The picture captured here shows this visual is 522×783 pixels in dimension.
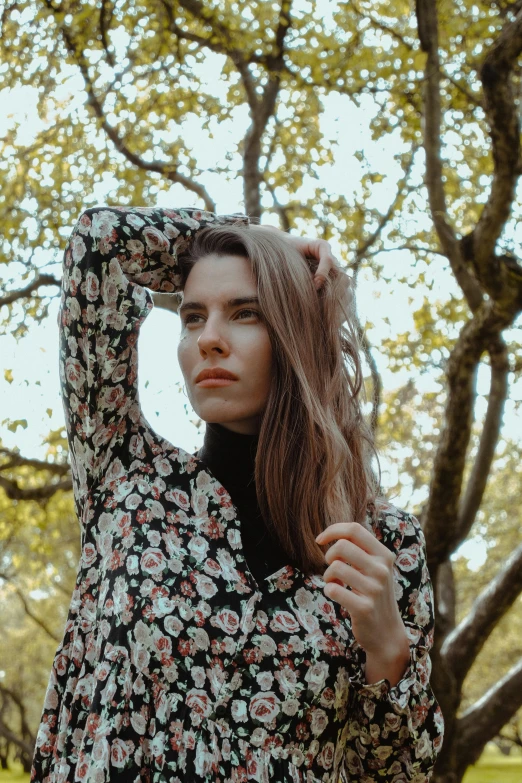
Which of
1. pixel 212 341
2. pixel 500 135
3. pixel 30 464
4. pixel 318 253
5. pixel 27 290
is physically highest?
pixel 27 290

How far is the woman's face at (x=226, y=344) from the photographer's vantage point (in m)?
1.96

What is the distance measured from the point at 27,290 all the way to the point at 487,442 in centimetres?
382

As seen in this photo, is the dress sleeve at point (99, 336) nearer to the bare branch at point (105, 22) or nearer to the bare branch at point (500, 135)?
the bare branch at point (500, 135)

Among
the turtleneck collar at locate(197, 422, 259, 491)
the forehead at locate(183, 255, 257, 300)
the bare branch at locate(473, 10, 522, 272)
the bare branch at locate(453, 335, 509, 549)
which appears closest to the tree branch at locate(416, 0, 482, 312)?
the bare branch at locate(473, 10, 522, 272)

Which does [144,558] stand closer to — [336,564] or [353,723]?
[336,564]

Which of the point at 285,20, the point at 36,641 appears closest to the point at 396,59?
the point at 285,20

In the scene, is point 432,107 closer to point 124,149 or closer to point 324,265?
point 124,149

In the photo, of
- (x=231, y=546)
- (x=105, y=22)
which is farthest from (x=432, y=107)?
(x=231, y=546)

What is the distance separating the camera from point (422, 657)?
188 cm

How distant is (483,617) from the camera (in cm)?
559

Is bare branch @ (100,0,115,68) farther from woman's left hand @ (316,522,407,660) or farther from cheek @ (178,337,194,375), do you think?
woman's left hand @ (316,522,407,660)

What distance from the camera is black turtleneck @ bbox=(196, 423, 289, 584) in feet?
6.42

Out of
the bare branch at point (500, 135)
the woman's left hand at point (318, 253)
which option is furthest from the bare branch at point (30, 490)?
the woman's left hand at point (318, 253)

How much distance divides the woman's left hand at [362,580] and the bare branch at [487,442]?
4189mm
